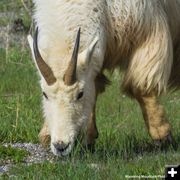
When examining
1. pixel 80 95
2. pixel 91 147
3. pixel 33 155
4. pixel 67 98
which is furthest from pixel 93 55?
pixel 33 155

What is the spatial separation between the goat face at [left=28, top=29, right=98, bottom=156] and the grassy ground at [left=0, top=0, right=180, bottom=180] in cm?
20

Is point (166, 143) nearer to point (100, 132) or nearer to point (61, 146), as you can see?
point (100, 132)

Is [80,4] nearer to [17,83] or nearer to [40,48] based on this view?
[40,48]

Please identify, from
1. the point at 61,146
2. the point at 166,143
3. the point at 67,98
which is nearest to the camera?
the point at 61,146

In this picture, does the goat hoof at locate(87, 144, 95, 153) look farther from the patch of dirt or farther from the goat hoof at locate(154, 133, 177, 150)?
the goat hoof at locate(154, 133, 177, 150)

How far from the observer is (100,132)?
31.6ft

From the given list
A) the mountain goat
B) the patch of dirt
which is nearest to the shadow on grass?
the mountain goat

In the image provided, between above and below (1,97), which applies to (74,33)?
above

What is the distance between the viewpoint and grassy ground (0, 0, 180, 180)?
730 centimetres

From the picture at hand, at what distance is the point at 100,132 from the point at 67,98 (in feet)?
5.70

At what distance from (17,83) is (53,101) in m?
5.51

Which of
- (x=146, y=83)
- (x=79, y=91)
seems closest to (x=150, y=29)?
(x=146, y=83)

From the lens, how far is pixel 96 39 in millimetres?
8297

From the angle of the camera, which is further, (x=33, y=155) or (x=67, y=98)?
(x=33, y=155)
